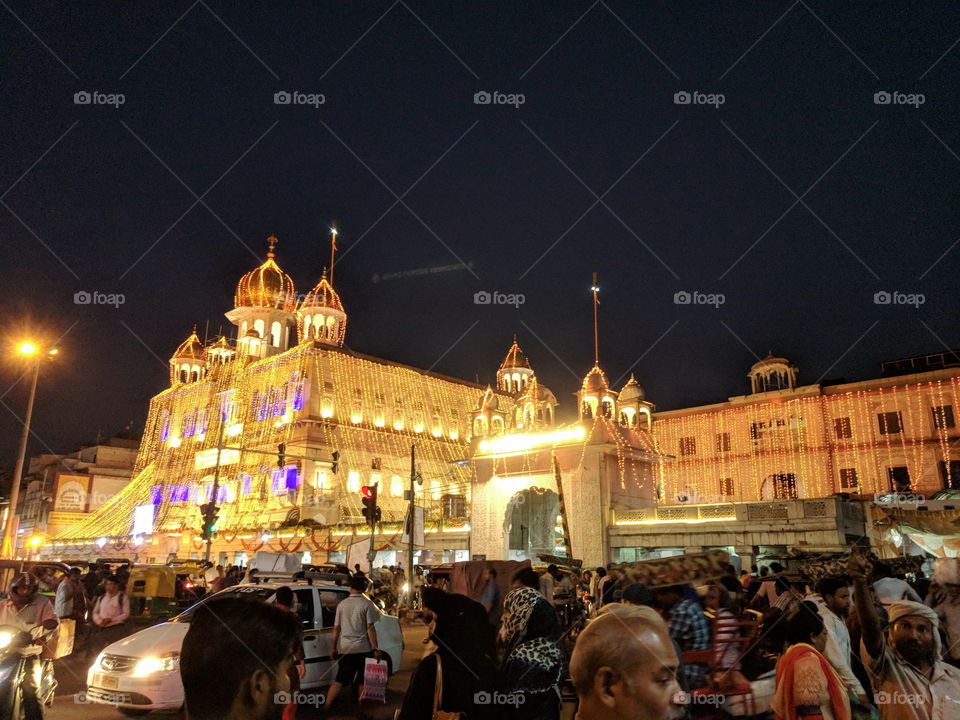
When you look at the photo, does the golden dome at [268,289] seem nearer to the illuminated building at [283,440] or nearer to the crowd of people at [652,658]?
the illuminated building at [283,440]

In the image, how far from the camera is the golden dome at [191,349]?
58.3m

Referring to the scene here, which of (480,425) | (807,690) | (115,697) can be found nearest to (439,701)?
(807,690)

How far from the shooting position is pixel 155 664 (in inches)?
320

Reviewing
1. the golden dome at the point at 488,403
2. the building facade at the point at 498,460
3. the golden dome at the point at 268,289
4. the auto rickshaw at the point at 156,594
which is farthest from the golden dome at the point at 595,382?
the golden dome at the point at 268,289

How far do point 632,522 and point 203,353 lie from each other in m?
44.0

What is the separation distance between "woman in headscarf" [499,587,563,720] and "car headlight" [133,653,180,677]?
5.19 m

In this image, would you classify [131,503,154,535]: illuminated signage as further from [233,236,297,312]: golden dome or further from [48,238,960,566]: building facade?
[233,236,297,312]: golden dome

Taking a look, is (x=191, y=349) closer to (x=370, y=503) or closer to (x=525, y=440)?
(x=525, y=440)

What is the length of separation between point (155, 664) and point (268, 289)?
1933 inches

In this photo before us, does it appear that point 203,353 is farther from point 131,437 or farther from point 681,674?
point 681,674

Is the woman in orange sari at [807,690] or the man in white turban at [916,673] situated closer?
the woman in orange sari at [807,690]

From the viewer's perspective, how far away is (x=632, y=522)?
2791 centimetres

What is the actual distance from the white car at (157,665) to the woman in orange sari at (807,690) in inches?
222

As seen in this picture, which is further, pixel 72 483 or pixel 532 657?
pixel 72 483
